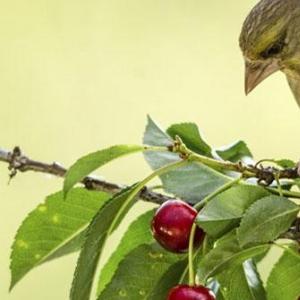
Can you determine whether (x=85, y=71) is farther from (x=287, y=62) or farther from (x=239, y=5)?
(x=287, y=62)

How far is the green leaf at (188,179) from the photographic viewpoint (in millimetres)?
782

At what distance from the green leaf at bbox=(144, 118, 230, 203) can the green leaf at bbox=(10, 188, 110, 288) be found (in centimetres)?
5

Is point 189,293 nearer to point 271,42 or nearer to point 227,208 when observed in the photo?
point 227,208

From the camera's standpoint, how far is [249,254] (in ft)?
2.32

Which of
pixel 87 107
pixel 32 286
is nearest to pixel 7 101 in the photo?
pixel 87 107

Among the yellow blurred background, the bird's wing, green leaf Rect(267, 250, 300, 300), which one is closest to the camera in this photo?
green leaf Rect(267, 250, 300, 300)

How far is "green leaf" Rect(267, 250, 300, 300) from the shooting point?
0.76m

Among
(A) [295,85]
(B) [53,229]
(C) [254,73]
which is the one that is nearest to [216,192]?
(B) [53,229]

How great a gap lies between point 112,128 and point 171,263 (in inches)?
64.7

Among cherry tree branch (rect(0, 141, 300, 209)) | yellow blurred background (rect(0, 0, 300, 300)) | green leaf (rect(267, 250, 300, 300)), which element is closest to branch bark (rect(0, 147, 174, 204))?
cherry tree branch (rect(0, 141, 300, 209))

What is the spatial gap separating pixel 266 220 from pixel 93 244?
125 mm

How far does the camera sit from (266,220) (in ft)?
2.25

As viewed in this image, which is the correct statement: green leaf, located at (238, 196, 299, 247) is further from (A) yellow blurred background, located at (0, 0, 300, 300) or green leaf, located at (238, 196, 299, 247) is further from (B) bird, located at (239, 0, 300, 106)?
(A) yellow blurred background, located at (0, 0, 300, 300)

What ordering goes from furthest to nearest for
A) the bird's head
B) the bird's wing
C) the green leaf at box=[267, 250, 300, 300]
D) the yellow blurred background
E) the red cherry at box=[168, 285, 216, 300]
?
the yellow blurred background < the bird's wing < the bird's head < the green leaf at box=[267, 250, 300, 300] < the red cherry at box=[168, 285, 216, 300]
